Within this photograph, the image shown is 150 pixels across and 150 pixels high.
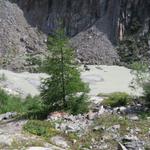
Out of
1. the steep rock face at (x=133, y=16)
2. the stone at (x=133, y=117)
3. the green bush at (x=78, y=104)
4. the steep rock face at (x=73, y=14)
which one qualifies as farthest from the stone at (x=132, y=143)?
the steep rock face at (x=73, y=14)

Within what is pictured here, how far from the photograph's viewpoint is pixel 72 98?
88.2 ft

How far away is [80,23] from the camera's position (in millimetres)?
117250

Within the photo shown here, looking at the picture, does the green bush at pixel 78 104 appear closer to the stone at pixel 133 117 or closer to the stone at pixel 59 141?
the stone at pixel 133 117

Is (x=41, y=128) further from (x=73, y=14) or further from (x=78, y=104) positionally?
(x=73, y=14)

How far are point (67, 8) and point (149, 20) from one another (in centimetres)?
1974

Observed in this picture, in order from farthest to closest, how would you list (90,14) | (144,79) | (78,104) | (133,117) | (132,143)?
(90,14) → (144,79) → (78,104) → (133,117) → (132,143)

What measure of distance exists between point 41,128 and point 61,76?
16.8 ft

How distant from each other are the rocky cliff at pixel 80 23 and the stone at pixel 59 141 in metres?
84.8

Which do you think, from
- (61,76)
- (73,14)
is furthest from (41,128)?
(73,14)

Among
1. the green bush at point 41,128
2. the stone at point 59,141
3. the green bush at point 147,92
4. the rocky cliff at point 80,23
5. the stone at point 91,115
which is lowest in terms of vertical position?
the stone at point 59,141

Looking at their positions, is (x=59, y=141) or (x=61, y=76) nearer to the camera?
(x=59, y=141)

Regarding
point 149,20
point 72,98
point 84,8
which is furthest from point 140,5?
point 72,98

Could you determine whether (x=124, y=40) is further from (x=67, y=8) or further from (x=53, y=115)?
(x=53, y=115)

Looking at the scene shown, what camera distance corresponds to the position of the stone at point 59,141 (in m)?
20.8
